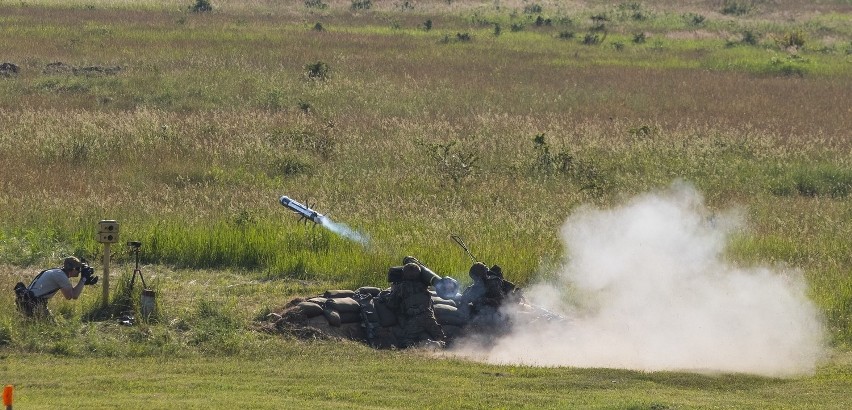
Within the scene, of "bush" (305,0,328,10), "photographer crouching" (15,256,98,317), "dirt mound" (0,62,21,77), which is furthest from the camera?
"bush" (305,0,328,10)

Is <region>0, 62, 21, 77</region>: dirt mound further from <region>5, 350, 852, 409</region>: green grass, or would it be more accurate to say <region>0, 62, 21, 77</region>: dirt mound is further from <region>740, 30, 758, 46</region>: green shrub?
<region>740, 30, 758, 46</region>: green shrub

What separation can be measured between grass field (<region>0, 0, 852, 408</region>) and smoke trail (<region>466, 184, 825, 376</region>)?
544 millimetres

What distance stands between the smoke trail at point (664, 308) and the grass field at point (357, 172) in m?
0.54

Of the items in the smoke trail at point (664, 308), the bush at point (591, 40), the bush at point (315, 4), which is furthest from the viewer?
the bush at point (315, 4)

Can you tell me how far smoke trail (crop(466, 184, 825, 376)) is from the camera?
57.7 feet

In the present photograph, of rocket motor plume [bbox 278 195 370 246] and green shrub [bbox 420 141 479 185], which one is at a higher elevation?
green shrub [bbox 420 141 479 185]

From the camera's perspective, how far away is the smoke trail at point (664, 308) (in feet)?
57.7

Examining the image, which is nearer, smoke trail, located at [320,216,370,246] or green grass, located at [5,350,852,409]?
green grass, located at [5,350,852,409]

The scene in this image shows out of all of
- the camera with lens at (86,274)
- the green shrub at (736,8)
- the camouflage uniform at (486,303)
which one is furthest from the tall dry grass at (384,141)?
the green shrub at (736,8)

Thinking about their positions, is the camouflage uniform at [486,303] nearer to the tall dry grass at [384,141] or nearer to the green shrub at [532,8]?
the tall dry grass at [384,141]

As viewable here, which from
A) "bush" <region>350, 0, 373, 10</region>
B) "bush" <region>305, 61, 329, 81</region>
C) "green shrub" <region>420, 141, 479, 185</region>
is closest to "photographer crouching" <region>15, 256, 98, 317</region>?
"green shrub" <region>420, 141, 479, 185</region>

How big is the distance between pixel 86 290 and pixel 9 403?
10.5m

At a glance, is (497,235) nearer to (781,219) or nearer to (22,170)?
(781,219)

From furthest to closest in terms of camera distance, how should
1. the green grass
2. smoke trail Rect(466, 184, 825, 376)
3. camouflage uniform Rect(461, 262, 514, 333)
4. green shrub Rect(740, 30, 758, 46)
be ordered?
green shrub Rect(740, 30, 758, 46), camouflage uniform Rect(461, 262, 514, 333), smoke trail Rect(466, 184, 825, 376), the green grass
